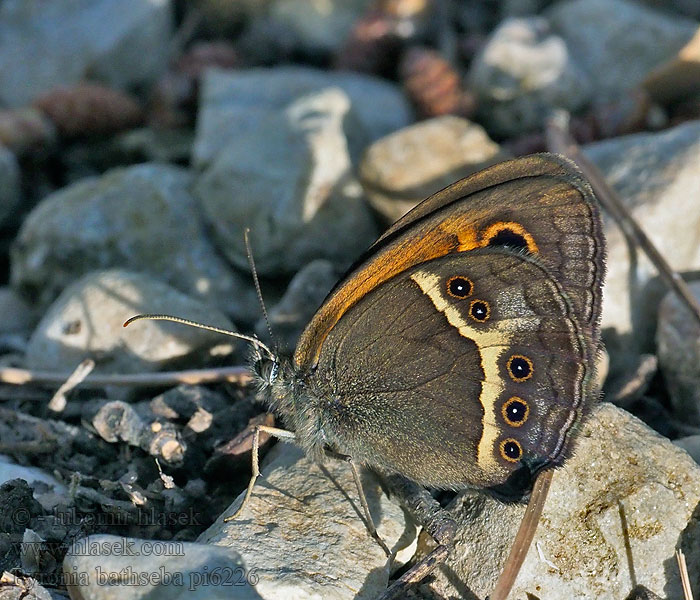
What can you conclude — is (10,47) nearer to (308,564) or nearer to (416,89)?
(416,89)

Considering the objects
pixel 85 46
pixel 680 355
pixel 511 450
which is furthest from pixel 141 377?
pixel 85 46

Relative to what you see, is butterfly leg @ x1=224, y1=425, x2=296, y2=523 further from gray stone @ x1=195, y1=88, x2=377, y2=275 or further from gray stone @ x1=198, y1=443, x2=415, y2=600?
gray stone @ x1=195, y1=88, x2=377, y2=275

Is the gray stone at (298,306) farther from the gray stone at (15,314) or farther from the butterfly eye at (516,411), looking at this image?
the gray stone at (15,314)

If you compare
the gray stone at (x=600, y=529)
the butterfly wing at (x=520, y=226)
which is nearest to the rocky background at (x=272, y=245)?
the gray stone at (x=600, y=529)

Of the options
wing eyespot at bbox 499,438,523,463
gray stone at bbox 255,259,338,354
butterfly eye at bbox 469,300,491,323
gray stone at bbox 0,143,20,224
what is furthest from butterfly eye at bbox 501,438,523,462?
gray stone at bbox 0,143,20,224

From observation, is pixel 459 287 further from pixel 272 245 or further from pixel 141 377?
pixel 272 245

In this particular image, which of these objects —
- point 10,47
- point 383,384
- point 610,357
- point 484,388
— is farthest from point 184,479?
point 10,47
